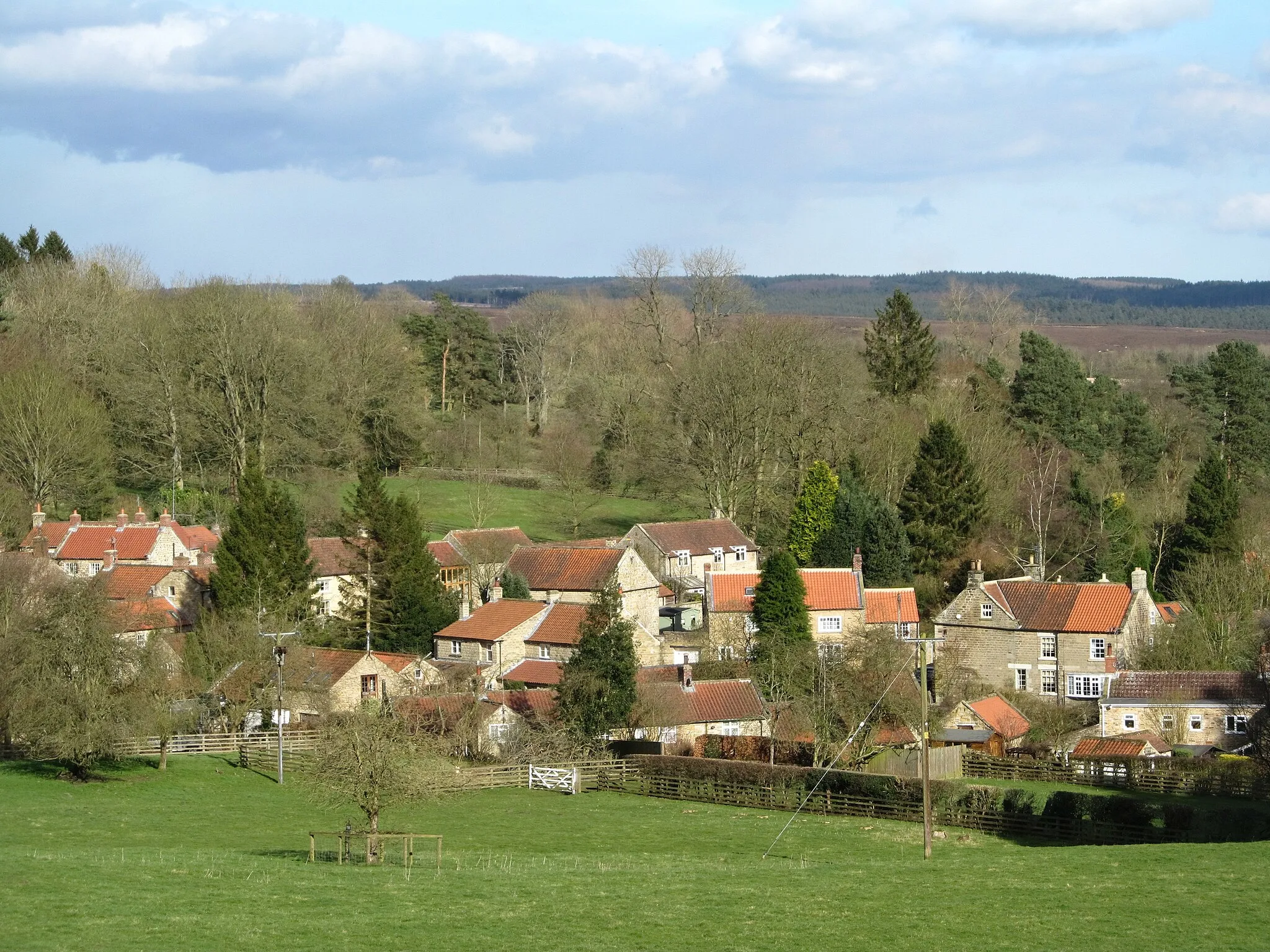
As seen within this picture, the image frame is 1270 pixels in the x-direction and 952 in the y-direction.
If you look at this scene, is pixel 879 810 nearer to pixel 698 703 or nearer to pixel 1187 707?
pixel 698 703

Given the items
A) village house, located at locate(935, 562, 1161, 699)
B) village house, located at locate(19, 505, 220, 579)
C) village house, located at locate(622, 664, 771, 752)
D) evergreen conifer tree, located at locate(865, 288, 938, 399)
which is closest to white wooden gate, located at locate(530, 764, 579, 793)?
village house, located at locate(622, 664, 771, 752)

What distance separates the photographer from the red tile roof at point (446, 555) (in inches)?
2648

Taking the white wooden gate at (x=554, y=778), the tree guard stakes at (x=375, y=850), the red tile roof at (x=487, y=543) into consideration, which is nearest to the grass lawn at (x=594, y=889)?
the tree guard stakes at (x=375, y=850)

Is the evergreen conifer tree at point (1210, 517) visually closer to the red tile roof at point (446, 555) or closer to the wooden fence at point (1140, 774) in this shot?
the wooden fence at point (1140, 774)

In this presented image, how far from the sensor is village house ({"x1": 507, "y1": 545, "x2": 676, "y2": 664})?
5994 cm

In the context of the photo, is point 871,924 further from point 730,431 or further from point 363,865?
point 730,431

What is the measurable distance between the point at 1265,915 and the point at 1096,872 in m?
4.88

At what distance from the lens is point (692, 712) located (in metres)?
49.9

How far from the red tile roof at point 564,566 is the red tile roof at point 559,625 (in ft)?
10.6

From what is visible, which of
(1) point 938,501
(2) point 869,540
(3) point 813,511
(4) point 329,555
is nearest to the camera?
(4) point 329,555

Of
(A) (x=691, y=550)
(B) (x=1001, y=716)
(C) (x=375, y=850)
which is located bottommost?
(B) (x=1001, y=716)

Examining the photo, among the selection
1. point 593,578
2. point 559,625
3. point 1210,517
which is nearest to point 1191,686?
point 1210,517

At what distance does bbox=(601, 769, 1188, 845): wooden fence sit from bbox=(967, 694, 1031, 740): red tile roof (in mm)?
11271

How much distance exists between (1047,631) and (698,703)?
597 inches
